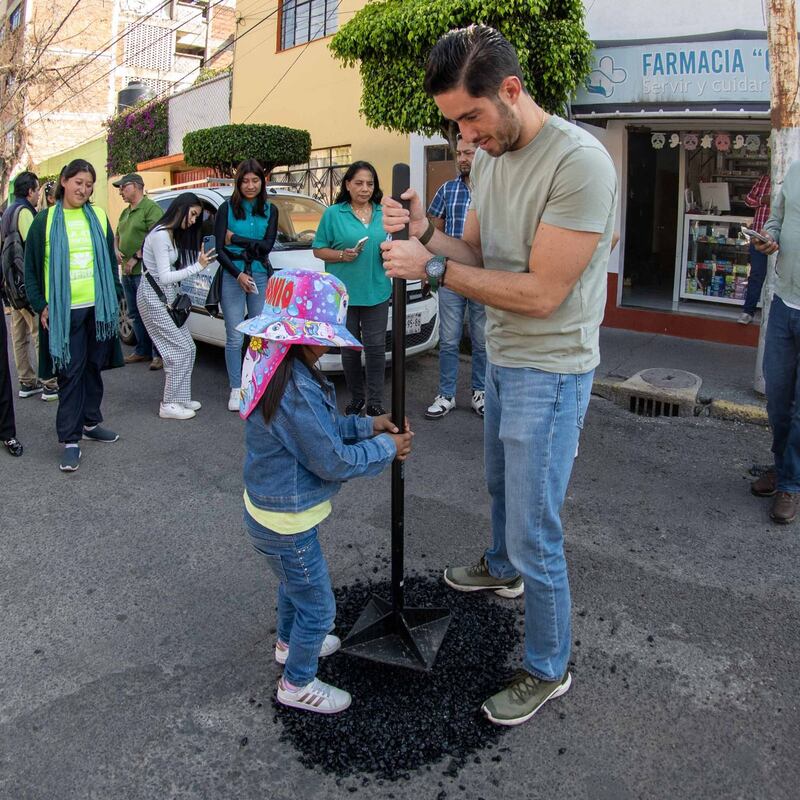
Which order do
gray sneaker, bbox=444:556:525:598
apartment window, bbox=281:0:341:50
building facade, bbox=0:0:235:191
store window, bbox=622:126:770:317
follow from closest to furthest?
1. gray sneaker, bbox=444:556:525:598
2. store window, bbox=622:126:770:317
3. apartment window, bbox=281:0:341:50
4. building facade, bbox=0:0:235:191

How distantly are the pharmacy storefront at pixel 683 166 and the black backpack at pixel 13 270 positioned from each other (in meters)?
5.53

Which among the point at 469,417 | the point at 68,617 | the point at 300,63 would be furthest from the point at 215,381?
the point at 300,63

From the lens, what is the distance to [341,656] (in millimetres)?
3080

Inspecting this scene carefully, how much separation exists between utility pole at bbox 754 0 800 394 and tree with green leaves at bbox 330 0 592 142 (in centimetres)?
212

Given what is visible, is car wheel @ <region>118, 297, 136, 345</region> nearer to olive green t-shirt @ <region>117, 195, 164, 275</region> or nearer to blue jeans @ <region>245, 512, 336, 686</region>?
olive green t-shirt @ <region>117, 195, 164, 275</region>

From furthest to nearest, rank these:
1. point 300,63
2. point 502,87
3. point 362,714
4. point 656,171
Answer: point 300,63 < point 656,171 < point 362,714 < point 502,87

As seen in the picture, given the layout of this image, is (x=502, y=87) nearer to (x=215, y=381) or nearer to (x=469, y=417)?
(x=469, y=417)

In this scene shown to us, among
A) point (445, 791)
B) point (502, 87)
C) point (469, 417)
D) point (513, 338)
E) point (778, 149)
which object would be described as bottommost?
point (445, 791)

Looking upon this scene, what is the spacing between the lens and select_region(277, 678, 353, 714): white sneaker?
2.75 metres

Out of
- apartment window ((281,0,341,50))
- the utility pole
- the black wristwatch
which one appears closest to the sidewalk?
the utility pole

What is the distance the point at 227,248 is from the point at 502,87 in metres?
4.37

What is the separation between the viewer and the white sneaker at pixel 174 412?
20.4ft

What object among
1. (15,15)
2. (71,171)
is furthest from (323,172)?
(15,15)

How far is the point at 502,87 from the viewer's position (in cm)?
231
